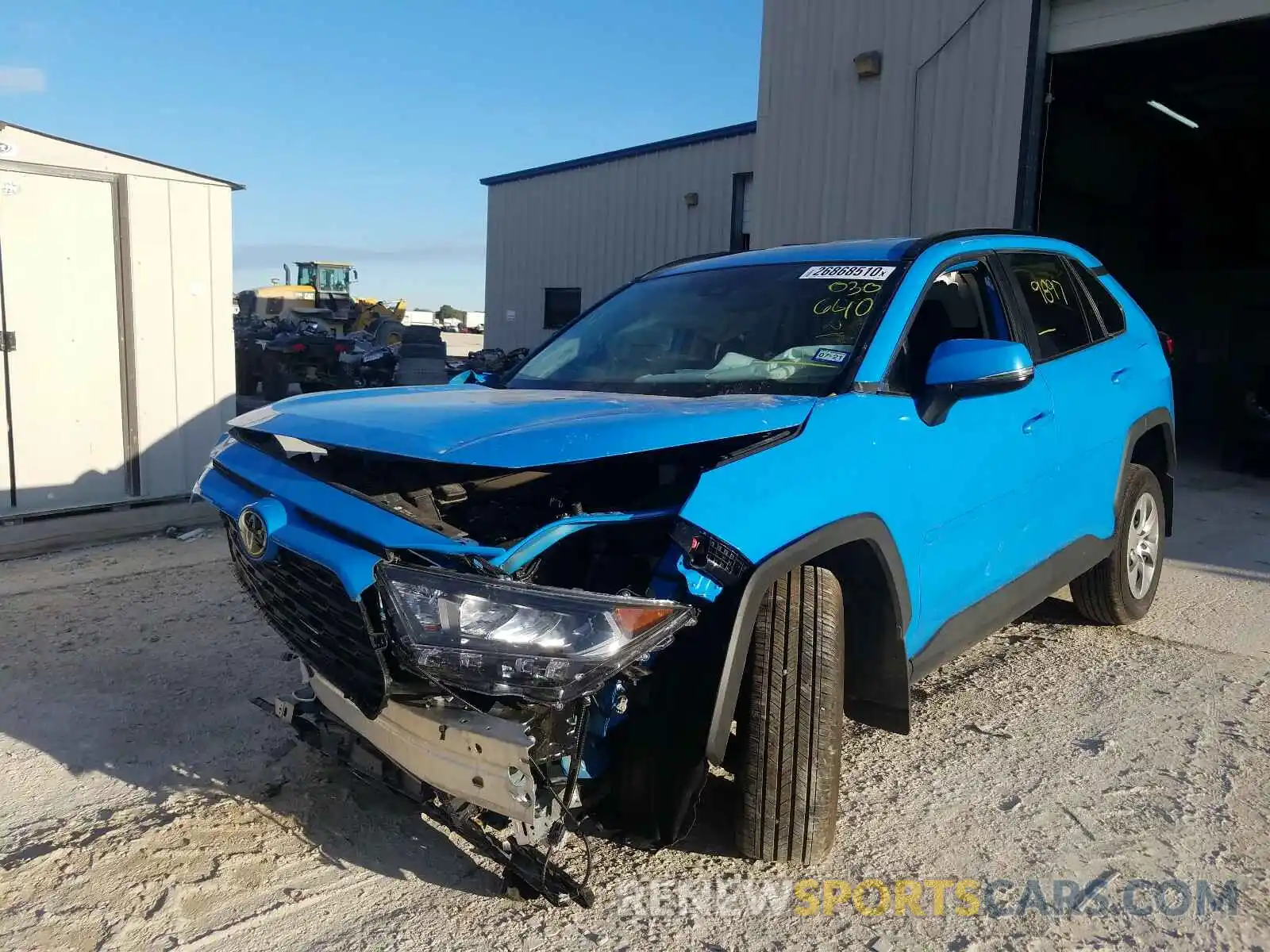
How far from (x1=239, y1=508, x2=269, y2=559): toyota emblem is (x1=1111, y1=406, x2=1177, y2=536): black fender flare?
365cm

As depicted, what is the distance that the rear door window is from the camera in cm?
395

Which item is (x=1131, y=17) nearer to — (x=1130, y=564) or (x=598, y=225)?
(x=1130, y=564)

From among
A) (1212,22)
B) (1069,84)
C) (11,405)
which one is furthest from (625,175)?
(11,405)

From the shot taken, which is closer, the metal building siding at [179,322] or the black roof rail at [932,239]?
the black roof rail at [932,239]

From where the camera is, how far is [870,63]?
33.0 ft

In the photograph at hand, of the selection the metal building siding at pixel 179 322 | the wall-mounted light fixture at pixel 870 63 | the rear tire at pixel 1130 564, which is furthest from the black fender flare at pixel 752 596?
the wall-mounted light fixture at pixel 870 63

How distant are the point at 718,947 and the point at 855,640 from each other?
95cm

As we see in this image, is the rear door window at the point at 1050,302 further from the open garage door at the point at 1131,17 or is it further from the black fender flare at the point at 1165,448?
the open garage door at the point at 1131,17

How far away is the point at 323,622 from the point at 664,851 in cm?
121

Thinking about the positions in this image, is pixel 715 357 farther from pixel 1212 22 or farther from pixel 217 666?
pixel 1212 22

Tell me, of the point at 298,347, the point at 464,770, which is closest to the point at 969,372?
the point at 464,770

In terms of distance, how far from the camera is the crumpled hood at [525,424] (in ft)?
7.33

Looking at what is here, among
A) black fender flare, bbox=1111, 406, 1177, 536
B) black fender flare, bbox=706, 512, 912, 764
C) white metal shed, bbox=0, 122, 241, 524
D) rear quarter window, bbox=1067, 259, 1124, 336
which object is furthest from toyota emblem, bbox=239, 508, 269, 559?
white metal shed, bbox=0, 122, 241, 524

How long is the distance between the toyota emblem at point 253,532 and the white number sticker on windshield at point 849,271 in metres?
2.09
